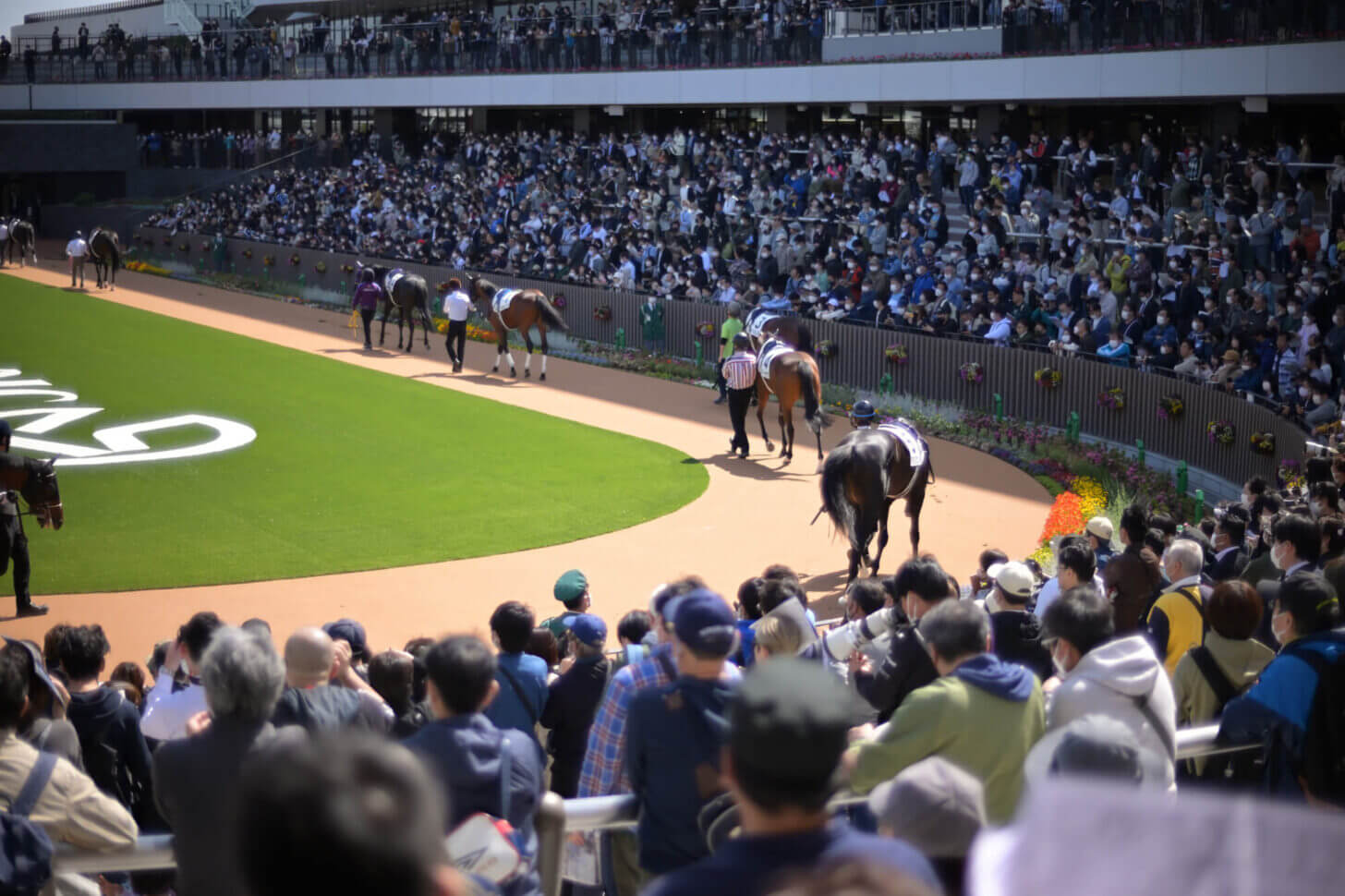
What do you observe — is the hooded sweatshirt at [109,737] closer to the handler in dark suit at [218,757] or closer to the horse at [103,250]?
the handler in dark suit at [218,757]

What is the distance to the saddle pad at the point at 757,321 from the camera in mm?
19344

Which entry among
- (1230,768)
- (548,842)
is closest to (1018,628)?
(1230,768)

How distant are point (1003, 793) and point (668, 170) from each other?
2878 centimetres

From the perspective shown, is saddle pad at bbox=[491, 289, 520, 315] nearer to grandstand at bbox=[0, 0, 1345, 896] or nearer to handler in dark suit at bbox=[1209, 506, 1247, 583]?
grandstand at bbox=[0, 0, 1345, 896]

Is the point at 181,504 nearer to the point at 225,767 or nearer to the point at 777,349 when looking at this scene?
the point at 777,349

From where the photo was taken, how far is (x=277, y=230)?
38.7 meters

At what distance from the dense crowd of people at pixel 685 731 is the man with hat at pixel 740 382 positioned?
32.9 ft

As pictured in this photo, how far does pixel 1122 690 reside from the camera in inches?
154

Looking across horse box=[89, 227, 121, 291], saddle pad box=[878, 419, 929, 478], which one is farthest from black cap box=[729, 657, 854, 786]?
horse box=[89, 227, 121, 291]

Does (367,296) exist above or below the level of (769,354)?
above

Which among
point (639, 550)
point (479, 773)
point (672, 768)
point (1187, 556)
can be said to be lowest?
point (639, 550)

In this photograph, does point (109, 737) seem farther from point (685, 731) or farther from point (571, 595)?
point (571, 595)

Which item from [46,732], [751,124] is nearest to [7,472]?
[46,732]

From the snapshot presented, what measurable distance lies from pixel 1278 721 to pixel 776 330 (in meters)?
15.3
